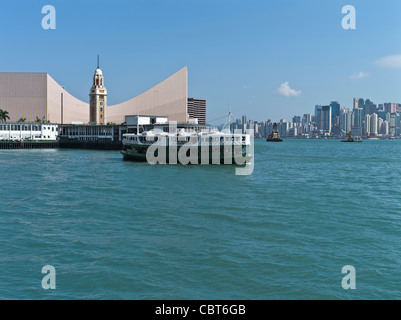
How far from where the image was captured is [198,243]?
11516 mm

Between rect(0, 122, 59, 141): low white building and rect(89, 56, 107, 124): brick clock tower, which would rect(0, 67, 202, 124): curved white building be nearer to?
rect(89, 56, 107, 124): brick clock tower

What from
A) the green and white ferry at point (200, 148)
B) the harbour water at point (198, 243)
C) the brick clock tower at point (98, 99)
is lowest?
the harbour water at point (198, 243)

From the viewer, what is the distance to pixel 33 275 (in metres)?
9.17

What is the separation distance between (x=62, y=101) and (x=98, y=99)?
62.4 feet

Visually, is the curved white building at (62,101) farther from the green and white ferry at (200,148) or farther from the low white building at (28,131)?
the green and white ferry at (200,148)

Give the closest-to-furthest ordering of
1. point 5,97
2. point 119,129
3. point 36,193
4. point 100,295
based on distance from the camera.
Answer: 1. point 100,295
2. point 36,193
3. point 119,129
4. point 5,97

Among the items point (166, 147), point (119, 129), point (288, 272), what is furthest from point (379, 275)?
point (119, 129)

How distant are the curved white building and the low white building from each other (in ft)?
77.3

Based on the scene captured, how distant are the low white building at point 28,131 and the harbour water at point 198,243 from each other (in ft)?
182

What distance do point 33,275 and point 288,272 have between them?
5.64m

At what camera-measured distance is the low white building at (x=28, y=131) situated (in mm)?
72188

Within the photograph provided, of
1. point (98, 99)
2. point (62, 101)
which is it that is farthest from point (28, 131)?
point (62, 101)

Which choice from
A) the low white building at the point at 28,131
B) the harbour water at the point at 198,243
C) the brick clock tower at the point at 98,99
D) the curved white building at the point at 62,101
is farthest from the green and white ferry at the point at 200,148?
the curved white building at the point at 62,101
